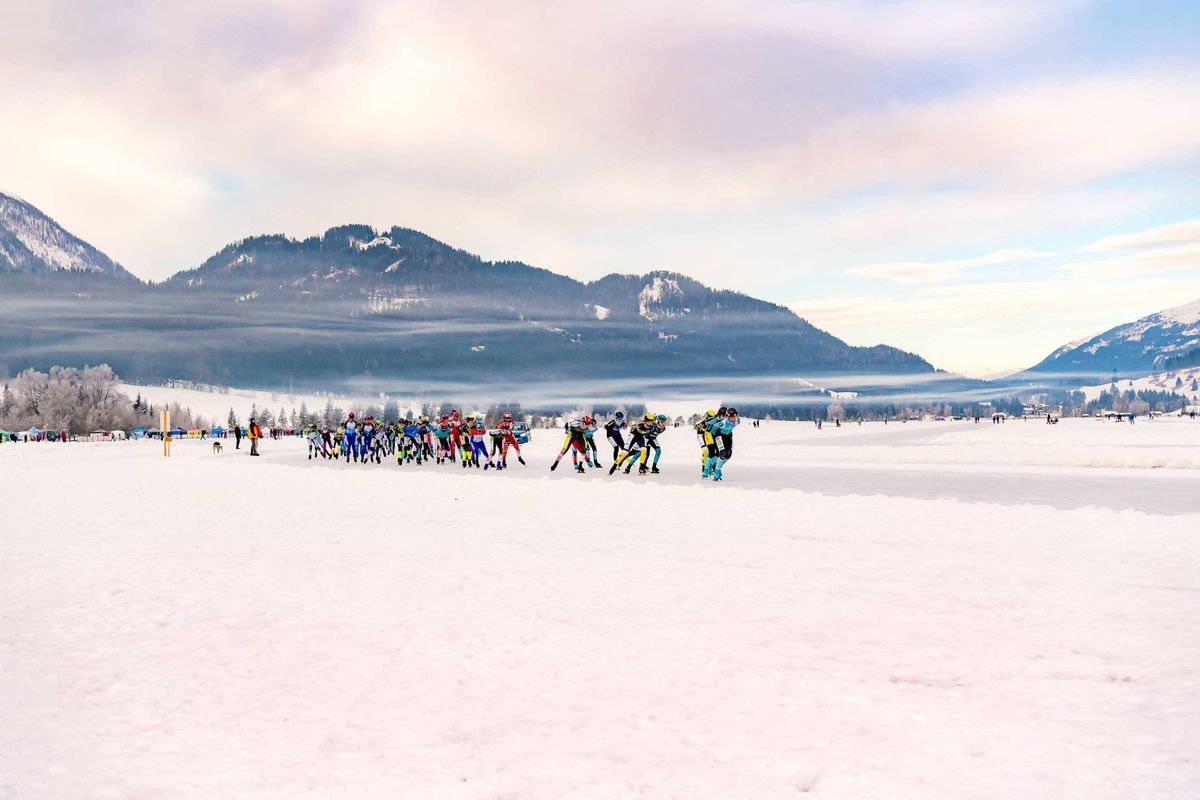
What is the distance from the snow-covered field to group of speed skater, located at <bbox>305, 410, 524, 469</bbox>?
1946 cm

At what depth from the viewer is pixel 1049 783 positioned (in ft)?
16.9

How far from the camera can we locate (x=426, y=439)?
140ft

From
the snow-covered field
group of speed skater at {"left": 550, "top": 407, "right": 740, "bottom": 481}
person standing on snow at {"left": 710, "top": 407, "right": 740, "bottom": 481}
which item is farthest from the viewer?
group of speed skater at {"left": 550, "top": 407, "right": 740, "bottom": 481}

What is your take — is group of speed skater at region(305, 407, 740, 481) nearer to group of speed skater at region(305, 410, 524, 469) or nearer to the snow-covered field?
group of speed skater at region(305, 410, 524, 469)

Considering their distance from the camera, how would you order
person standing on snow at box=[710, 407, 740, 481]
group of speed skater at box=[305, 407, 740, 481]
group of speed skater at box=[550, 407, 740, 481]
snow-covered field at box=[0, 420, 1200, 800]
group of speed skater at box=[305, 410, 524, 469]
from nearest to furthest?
1. snow-covered field at box=[0, 420, 1200, 800]
2. person standing on snow at box=[710, 407, 740, 481]
3. group of speed skater at box=[550, 407, 740, 481]
4. group of speed skater at box=[305, 407, 740, 481]
5. group of speed skater at box=[305, 410, 524, 469]

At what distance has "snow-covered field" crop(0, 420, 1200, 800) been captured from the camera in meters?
5.41

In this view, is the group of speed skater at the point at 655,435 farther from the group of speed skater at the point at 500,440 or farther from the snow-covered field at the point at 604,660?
the snow-covered field at the point at 604,660

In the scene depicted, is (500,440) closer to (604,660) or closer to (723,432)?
(723,432)

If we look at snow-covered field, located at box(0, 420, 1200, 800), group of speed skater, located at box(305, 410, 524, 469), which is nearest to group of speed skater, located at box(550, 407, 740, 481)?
group of speed skater, located at box(305, 410, 524, 469)

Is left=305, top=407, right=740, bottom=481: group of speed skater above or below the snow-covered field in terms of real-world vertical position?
above

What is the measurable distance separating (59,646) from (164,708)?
2399mm

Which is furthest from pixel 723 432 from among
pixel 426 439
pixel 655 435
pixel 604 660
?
pixel 604 660

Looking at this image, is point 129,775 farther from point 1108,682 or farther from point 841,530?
point 841,530

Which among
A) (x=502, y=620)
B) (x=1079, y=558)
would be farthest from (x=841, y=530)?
(x=502, y=620)
